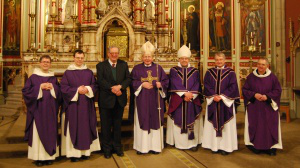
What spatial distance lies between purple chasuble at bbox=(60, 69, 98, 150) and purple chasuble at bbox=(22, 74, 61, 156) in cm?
22

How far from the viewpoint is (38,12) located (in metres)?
11.8

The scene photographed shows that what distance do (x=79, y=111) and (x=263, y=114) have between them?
308 cm

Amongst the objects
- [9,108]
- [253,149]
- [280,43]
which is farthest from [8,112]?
[280,43]

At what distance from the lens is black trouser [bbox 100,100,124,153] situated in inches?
180

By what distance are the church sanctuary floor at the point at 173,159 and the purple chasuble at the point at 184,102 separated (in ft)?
1.60

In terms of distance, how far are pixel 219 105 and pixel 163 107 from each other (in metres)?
0.97

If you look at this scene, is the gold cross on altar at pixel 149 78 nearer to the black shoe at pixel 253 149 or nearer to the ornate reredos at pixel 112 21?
the black shoe at pixel 253 149

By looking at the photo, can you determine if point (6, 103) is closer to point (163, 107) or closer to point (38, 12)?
point (38, 12)

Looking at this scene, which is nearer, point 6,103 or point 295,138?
point 295,138

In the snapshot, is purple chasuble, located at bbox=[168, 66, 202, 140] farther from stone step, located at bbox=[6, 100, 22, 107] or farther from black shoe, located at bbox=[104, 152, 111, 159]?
stone step, located at bbox=[6, 100, 22, 107]

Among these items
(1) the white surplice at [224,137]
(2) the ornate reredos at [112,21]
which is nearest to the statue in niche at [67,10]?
(2) the ornate reredos at [112,21]

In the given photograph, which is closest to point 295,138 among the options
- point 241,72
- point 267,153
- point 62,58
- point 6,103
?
point 267,153

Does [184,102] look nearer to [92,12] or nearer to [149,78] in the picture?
[149,78]

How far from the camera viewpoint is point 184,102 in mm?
5051
